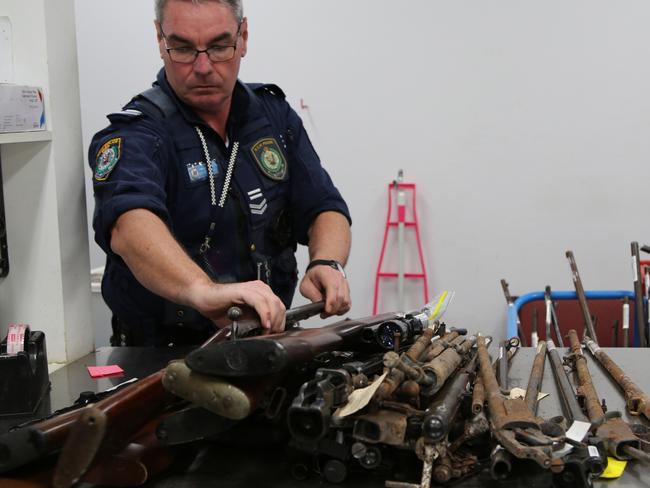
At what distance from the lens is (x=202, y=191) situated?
2115 millimetres

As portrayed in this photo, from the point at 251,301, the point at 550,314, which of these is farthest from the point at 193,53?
the point at 550,314

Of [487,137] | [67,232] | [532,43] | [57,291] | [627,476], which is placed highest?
[532,43]

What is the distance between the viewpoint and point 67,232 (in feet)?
6.92

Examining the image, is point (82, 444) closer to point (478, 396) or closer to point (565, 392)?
point (478, 396)

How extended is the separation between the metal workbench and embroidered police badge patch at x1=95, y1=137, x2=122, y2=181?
0.51m

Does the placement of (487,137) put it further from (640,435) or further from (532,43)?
(640,435)

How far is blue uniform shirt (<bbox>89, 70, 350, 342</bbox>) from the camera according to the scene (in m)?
1.96

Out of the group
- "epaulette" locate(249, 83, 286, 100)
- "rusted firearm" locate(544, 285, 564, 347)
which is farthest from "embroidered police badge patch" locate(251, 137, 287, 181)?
"rusted firearm" locate(544, 285, 564, 347)

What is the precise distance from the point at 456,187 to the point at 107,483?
3.16 m

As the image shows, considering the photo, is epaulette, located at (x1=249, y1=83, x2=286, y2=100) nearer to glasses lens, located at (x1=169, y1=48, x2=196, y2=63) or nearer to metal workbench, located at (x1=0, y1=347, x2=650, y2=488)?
glasses lens, located at (x1=169, y1=48, x2=196, y2=63)

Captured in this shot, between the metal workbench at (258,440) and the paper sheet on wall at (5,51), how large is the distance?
0.81 meters

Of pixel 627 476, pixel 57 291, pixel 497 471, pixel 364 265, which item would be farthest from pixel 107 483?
pixel 364 265

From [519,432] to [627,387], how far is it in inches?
23.6

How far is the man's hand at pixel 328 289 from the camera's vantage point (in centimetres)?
198
